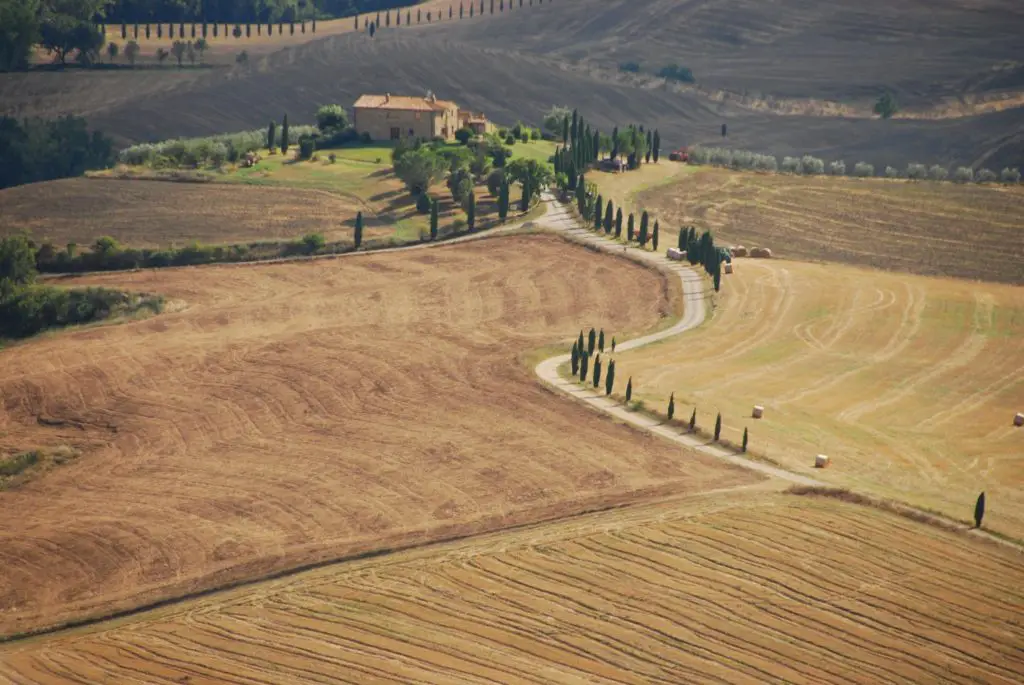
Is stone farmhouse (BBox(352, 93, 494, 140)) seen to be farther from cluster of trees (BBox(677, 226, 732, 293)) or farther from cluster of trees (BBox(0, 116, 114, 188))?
cluster of trees (BBox(677, 226, 732, 293))

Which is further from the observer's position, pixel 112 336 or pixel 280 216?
pixel 280 216

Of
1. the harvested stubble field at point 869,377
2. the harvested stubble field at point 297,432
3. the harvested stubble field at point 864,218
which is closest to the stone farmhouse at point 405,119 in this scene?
the harvested stubble field at point 864,218

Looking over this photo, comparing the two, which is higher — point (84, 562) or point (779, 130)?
point (779, 130)

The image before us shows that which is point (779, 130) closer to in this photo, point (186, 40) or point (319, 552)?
point (186, 40)

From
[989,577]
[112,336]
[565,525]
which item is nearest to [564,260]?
[112,336]

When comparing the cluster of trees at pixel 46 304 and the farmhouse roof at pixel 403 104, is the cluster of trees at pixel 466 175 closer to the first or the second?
the farmhouse roof at pixel 403 104
